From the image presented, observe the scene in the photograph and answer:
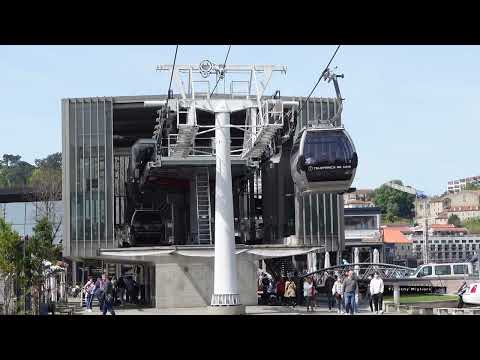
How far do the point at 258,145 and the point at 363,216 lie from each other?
8013cm

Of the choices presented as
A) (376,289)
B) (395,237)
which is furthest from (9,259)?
(395,237)

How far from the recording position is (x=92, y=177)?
161 feet

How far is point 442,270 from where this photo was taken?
148ft

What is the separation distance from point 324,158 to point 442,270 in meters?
15.6

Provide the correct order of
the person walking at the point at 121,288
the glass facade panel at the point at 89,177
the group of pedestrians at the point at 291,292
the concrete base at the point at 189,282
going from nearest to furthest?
the group of pedestrians at the point at 291,292, the concrete base at the point at 189,282, the person walking at the point at 121,288, the glass facade panel at the point at 89,177

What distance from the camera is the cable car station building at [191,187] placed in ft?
119

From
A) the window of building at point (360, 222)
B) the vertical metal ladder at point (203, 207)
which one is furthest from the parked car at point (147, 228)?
the window of building at point (360, 222)

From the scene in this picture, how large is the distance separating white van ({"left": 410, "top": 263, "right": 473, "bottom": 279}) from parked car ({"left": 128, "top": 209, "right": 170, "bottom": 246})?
12.3 meters

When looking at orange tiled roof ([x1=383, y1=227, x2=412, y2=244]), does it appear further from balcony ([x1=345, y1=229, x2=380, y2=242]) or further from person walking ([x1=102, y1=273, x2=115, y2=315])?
person walking ([x1=102, y1=273, x2=115, y2=315])

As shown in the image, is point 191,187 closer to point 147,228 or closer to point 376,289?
point 147,228

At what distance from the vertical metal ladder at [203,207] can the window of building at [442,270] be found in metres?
11.1

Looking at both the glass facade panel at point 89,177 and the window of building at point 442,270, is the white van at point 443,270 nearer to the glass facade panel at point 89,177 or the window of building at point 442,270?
the window of building at point 442,270
